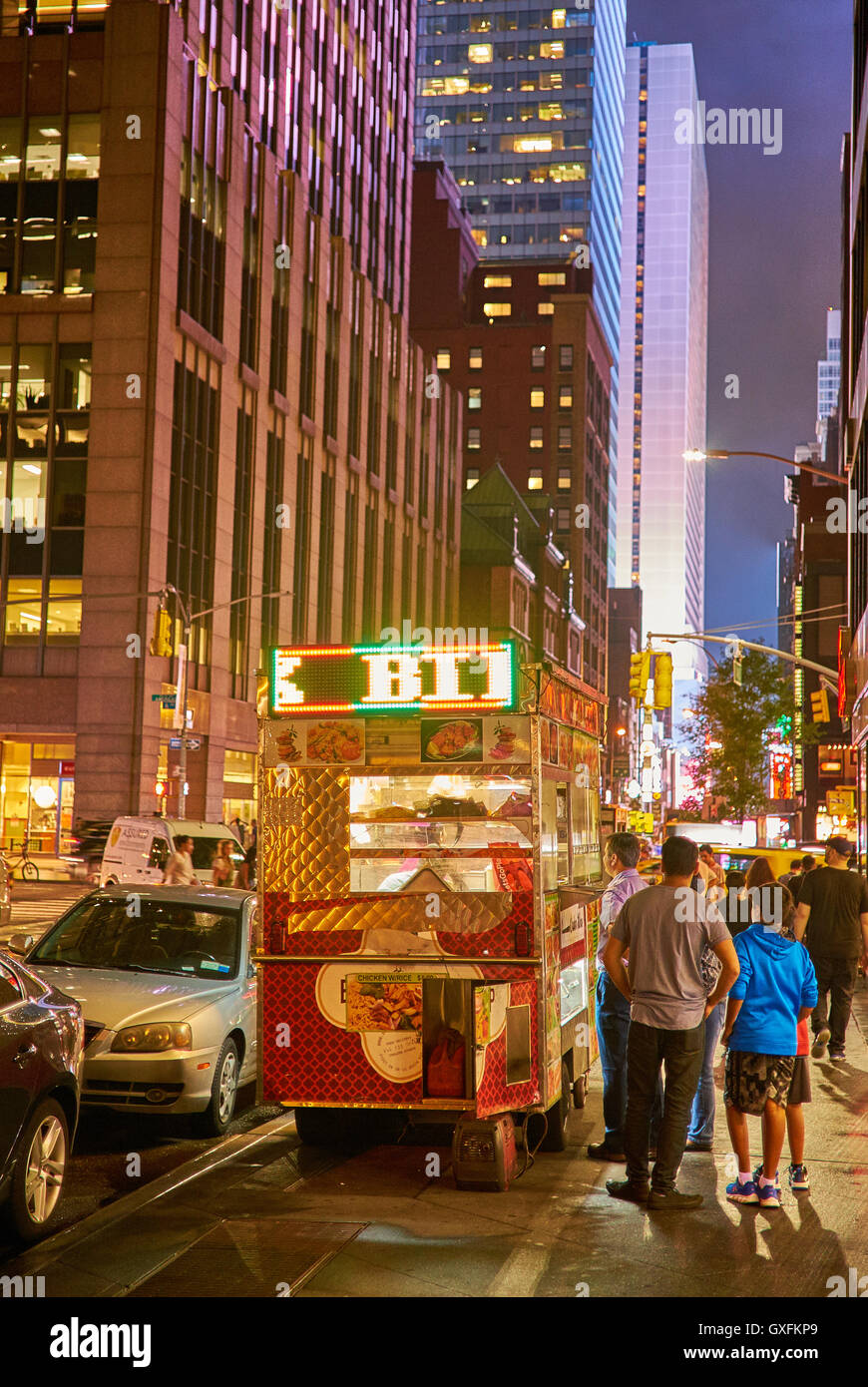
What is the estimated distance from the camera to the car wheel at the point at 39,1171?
661 centimetres

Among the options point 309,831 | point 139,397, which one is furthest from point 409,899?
point 139,397

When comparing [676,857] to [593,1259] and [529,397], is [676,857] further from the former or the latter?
[529,397]

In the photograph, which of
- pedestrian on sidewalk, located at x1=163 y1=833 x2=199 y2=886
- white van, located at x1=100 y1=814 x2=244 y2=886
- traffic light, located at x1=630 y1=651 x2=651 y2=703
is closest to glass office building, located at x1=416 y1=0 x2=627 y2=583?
traffic light, located at x1=630 y1=651 x2=651 y2=703

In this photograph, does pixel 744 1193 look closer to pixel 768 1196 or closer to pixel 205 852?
pixel 768 1196

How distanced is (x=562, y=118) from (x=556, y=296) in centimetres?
4495

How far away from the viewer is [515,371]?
118m

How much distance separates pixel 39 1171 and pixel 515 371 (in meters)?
115

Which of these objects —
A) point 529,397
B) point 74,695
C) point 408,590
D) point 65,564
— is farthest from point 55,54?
point 529,397

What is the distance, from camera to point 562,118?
15362 cm

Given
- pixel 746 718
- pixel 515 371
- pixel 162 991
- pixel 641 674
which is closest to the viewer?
pixel 162 991

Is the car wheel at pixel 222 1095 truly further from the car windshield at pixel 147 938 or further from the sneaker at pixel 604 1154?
the sneaker at pixel 604 1154

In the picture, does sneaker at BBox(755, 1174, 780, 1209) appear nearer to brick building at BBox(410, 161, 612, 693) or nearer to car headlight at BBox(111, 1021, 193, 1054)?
car headlight at BBox(111, 1021, 193, 1054)

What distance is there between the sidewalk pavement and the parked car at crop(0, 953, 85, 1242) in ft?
0.81

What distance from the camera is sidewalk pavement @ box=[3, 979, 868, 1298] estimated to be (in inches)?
239
